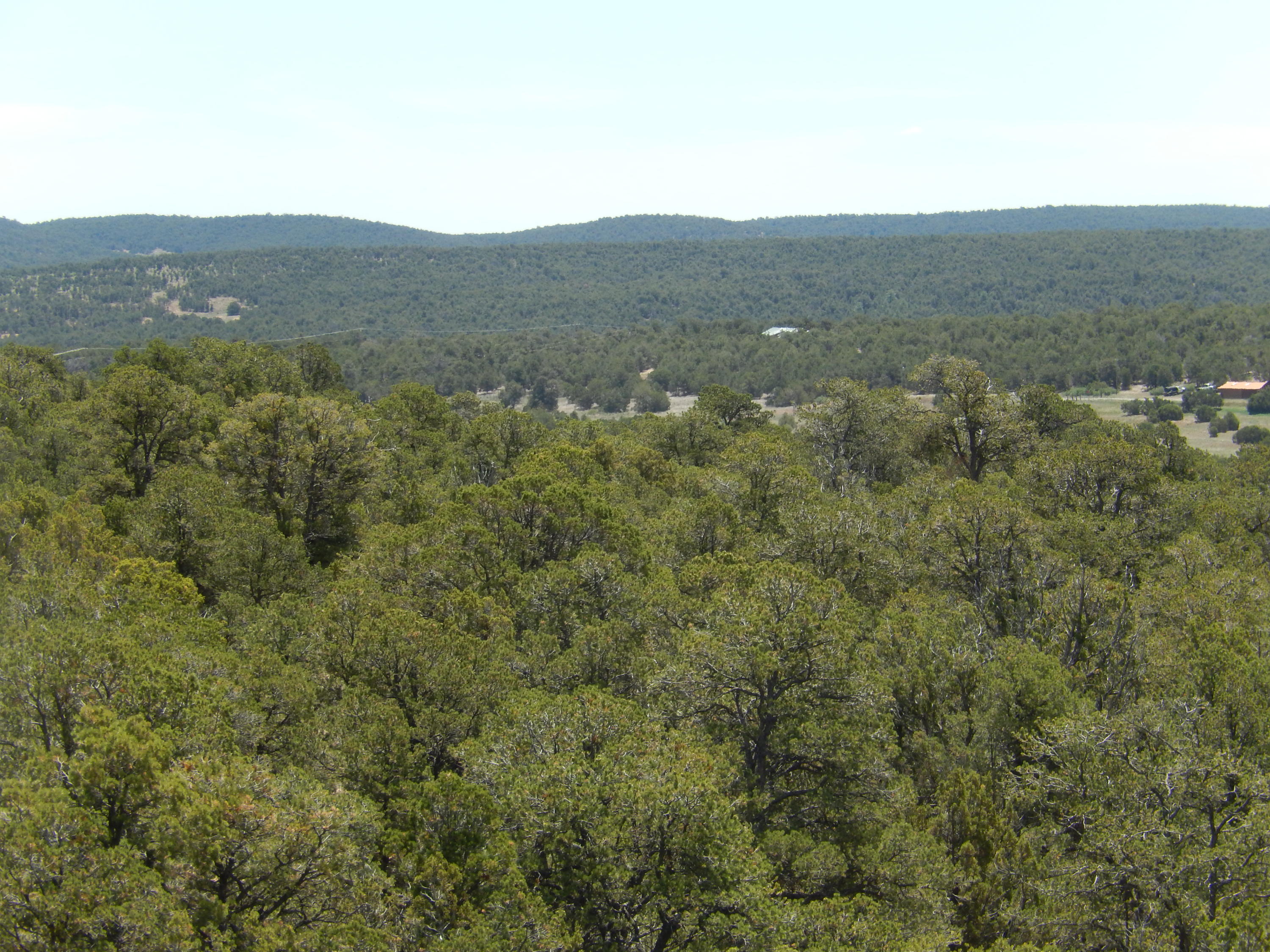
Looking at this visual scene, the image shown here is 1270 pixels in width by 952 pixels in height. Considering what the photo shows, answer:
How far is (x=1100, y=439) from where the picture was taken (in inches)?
2078

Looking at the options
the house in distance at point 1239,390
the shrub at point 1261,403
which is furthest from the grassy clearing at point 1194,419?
the shrub at point 1261,403

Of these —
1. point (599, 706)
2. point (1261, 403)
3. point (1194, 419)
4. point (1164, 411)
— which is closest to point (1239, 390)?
point (1261, 403)

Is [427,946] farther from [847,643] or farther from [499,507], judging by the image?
[499,507]

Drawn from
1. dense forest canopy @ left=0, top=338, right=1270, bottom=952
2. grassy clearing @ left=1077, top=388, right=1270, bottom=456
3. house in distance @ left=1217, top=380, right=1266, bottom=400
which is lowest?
grassy clearing @ left=1077, top=388, right=1270, bottom=456

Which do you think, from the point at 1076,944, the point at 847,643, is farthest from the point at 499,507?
the point at 1076,944

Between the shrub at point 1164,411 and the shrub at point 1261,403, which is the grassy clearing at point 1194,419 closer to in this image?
the shrub at point 1164,411

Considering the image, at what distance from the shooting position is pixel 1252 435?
128m

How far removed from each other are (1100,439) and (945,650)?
87.9 ft

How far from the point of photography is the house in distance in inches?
6550

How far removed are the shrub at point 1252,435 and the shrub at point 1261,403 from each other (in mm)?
25989

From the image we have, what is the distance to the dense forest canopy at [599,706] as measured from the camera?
17.2 meters

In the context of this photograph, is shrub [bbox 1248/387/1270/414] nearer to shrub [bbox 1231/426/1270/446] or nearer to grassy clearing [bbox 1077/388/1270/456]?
grassy clearing [bbox 1077/388/1270/456]

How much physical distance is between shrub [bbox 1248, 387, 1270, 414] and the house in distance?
839 cm

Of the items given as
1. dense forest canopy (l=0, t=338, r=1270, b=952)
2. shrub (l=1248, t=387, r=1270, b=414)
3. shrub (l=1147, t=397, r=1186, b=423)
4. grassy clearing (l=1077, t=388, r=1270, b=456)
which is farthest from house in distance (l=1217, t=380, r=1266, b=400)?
dense forest canopy (l=0, t=338, r=1270, b=952)
